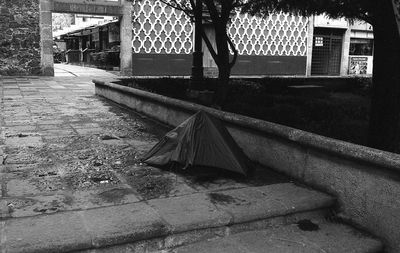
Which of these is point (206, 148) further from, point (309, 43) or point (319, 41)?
point (319, 41)

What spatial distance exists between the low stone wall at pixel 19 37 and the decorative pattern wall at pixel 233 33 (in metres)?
4.12

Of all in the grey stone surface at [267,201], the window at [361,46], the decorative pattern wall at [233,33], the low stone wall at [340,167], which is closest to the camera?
the low stone wall at [340,167]

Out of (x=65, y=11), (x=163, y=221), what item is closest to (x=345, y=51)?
(x=65, y=11)

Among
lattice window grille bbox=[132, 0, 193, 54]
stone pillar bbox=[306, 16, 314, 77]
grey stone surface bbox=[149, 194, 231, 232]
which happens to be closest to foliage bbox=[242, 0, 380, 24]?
grey stone surface bbox=[149, 194, 231, 232]

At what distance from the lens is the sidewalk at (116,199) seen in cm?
289

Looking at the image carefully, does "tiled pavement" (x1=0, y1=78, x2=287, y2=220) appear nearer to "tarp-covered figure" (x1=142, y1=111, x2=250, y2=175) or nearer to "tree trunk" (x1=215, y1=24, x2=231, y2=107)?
"tarp-covered figure" (x1=142, y1=111, x2=250, y2=175)

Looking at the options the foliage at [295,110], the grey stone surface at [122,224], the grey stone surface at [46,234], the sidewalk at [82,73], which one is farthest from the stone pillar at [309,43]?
the grey stone surface at [46,234]

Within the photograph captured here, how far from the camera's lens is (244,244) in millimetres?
3086

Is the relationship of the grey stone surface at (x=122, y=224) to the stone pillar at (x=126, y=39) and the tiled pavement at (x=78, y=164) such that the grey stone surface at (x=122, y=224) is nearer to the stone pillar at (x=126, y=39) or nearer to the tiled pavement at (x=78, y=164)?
the tiled pavement at (x=78, y=164)

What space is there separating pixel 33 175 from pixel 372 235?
3.26 meters

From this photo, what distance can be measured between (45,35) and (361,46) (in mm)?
17639

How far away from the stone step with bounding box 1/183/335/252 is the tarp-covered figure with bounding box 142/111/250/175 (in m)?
0.43

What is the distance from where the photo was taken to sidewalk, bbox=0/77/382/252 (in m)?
2.89

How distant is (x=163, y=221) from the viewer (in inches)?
122
